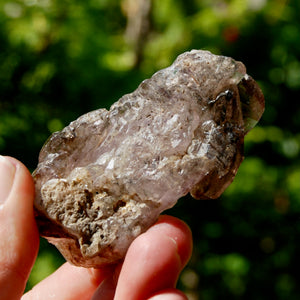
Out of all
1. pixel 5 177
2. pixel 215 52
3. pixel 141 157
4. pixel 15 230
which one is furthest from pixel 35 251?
pixel 215 52

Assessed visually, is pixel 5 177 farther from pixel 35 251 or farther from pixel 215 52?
pixel 215 52

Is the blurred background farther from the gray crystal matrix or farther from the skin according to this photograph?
the skin

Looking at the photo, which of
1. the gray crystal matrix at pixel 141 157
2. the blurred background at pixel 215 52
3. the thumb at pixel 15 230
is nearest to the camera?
the thumb at pixel 15 230

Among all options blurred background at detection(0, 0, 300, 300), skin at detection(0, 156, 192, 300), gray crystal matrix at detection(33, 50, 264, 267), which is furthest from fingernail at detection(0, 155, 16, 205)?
blurred background at detection(0, 0, 300, 300)

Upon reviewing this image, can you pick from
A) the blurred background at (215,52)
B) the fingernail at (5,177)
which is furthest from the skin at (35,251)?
the blurred background at (215,52)

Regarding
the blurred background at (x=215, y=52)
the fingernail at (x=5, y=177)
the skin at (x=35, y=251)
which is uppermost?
the fingernail at (x=5, y=177)

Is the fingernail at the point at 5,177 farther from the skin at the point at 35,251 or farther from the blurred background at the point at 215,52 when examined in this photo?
the blurred background at the point at 215,52

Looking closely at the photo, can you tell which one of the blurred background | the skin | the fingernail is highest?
the fingernail

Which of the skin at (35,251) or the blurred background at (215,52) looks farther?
the blurred background at (215,52)
